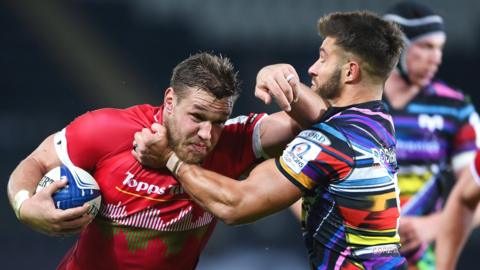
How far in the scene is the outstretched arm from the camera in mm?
5238

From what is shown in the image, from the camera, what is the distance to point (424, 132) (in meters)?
6.00

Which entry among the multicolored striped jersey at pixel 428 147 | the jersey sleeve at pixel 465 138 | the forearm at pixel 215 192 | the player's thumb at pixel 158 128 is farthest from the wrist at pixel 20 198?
the jersey sleeve at pixel 465 138

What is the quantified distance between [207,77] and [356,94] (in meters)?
0.70

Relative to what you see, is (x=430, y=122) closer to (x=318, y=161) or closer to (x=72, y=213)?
(x=318, y=161)

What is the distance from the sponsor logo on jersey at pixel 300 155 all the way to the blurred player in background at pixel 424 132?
2519mm

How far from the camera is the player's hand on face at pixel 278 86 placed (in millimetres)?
3406

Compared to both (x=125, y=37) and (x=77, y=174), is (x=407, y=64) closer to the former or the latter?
(x=125, y=37)

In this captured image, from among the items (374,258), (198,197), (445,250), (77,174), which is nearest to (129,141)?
(77,174)

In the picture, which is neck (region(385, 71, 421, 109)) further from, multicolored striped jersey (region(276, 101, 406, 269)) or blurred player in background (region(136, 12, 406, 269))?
multicolored striped jersey (region(276, 101, 406, 269))

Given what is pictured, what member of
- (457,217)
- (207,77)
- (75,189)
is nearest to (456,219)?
(457,217)

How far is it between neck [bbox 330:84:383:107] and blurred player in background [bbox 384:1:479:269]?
2.28 m

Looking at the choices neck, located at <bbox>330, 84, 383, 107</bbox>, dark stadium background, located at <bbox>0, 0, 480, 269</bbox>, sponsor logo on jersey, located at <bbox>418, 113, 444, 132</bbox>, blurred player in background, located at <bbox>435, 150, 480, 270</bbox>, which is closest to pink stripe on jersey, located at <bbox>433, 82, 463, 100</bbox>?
sponsor logo on jersey, located at <bbox>418, 113, 444, 132</bbox>

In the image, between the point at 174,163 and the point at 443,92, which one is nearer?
the point at 174,163

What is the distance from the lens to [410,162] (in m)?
5.93
